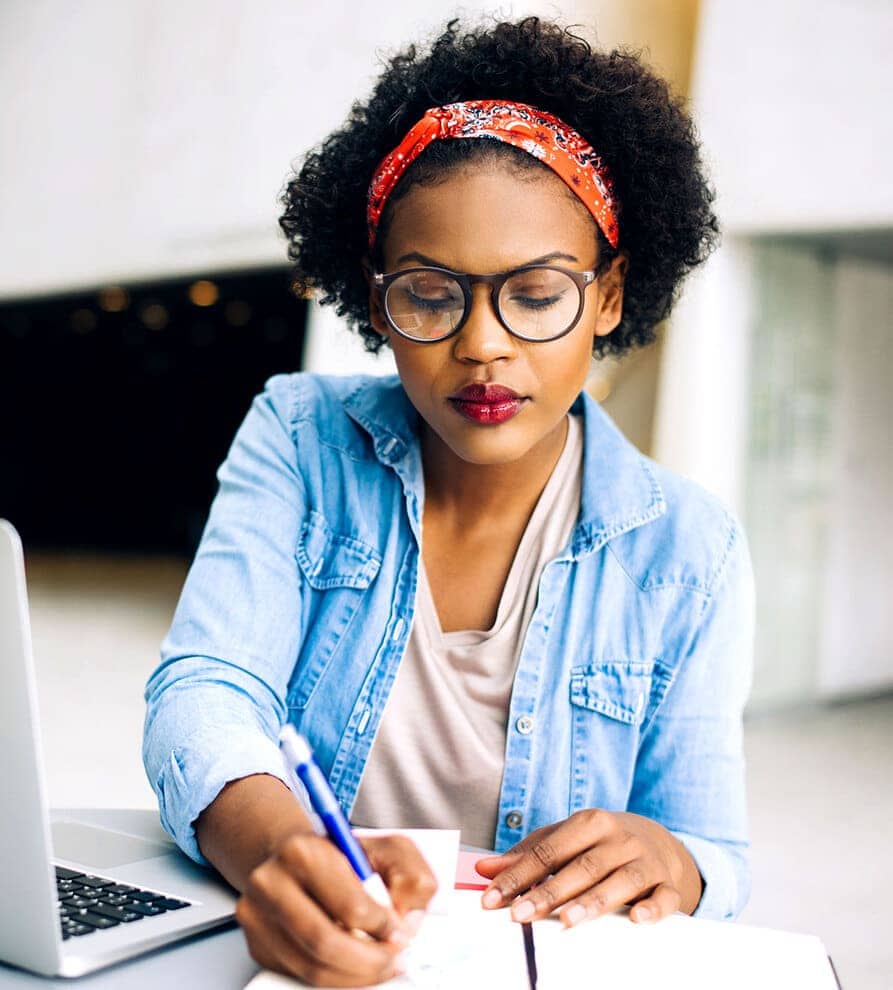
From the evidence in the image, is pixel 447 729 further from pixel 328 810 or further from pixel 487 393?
pixel 328 810

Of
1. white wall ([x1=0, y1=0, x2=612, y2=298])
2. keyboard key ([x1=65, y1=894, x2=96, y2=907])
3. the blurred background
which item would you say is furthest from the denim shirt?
white wall ([x1=0, y1=0, x2=612, y2=298])

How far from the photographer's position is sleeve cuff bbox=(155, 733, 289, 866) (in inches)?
44.8

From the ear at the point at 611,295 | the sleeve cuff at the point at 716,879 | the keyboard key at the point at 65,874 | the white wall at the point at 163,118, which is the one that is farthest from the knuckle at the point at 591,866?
the white wall at the point at 163,118

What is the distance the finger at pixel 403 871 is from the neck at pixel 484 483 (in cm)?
77

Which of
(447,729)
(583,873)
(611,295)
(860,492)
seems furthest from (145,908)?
(860,492)

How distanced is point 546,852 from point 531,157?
2.82ft

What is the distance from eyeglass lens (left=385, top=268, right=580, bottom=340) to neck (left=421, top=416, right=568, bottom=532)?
0.25 meters

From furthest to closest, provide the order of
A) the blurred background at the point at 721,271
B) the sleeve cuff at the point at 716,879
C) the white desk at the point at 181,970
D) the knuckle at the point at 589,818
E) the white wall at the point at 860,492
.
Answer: the white wall at the point at 860,492
the blurred background at the point at 721,271
the sleeve cuff at the point at 716,879
the knuckle at the point at 589,818
the white desk at the point at 181,970

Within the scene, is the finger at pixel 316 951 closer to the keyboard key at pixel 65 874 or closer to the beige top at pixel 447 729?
the keyboard key at pixel 65 874

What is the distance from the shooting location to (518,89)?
1557mm

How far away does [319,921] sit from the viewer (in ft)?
2.71

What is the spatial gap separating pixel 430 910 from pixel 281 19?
19.8 feet

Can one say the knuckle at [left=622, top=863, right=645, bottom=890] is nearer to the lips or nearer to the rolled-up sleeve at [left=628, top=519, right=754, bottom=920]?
the rolled-up sleeve at [left=628, top=519, right=754, bottom=920]

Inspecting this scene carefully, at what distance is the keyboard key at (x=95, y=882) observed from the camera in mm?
1032
